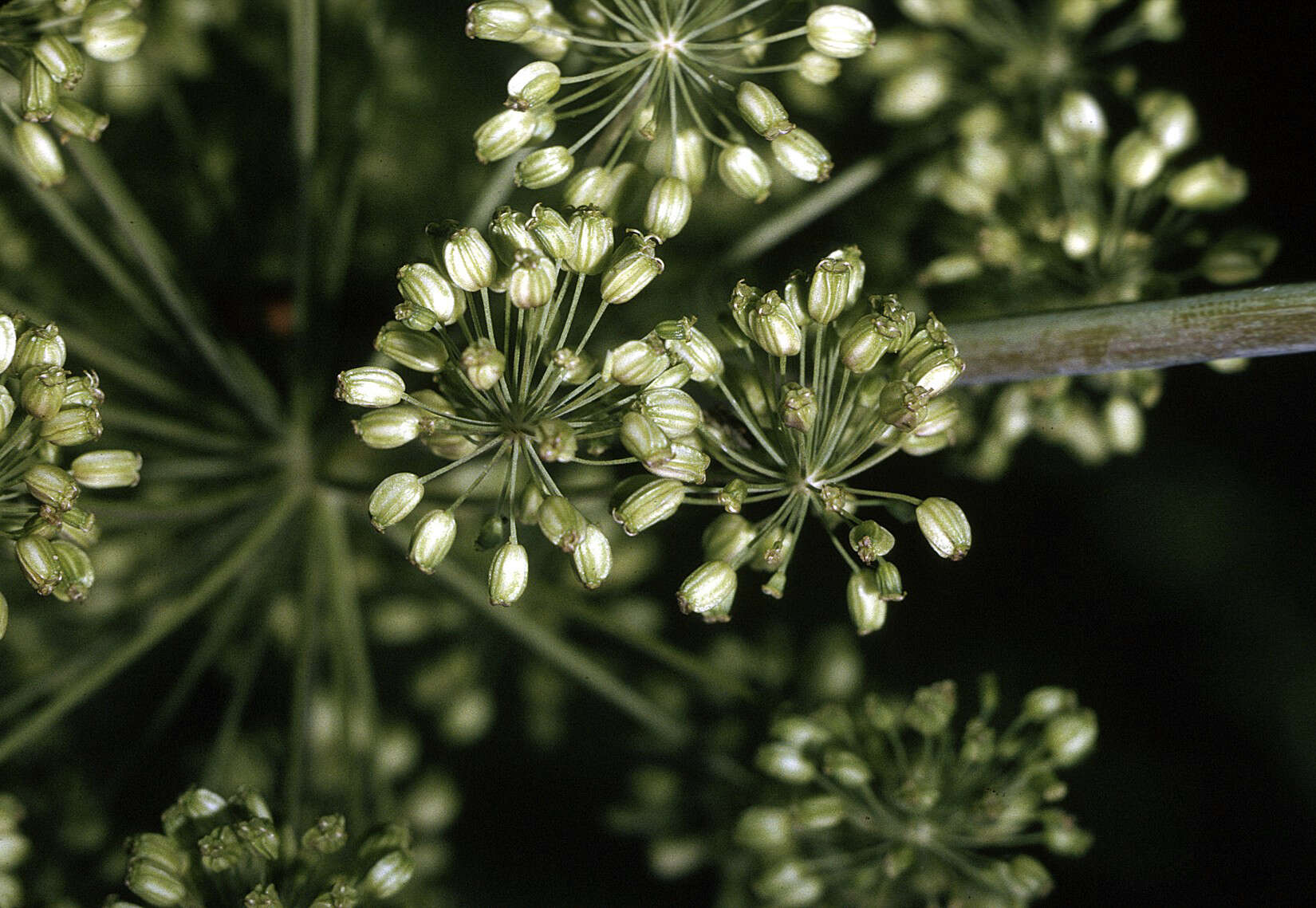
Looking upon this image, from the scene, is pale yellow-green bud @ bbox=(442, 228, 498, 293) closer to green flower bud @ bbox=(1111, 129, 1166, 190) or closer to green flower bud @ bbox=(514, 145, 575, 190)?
green flower bud @ bbox=(514, 145, 575, 190)

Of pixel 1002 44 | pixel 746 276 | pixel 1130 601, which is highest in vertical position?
pixel 1002 44

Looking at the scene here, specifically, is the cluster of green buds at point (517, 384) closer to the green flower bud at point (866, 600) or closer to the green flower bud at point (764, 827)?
the green flower bud at point (866, 600)

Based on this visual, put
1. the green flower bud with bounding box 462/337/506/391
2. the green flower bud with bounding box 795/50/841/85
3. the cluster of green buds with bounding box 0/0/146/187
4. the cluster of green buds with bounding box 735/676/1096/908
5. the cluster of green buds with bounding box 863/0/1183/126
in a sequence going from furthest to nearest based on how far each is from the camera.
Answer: the cluster of green buds with bounding box 863/0/1183/126 < the cluster of green buds with bounding box 735/676/1096/908 < the green flower bud with bounding box 795/50/841/85 < the cluster of green buds with bounding box 0/0/146/187 < the green flower bud with bounding box 462/337/506/391

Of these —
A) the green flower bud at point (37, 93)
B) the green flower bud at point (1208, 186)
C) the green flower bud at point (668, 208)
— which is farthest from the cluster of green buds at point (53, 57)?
the green flower bud at point (1208, 186)

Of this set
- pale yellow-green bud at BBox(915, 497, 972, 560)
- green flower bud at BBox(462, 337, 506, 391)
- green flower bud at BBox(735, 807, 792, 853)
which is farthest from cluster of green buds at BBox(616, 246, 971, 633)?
green flower bud at BBox(735, 807, 792, 853)

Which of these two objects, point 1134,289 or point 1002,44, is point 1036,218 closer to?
point 1134,289

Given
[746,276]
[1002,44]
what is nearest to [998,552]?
[746,276]
